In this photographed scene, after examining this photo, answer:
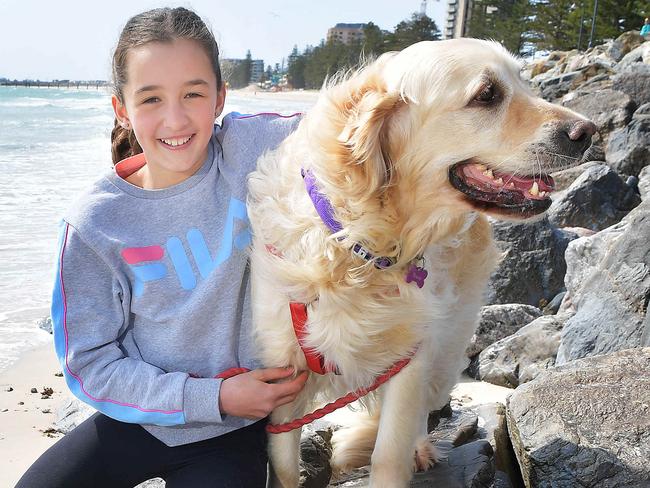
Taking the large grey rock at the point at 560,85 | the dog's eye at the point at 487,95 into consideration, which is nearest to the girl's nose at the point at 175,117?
the dog's eye at the point at 487,95

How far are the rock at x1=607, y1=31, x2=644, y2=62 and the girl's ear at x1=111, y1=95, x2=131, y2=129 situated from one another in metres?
24.5

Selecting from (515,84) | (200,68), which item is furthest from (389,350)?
(200,68)

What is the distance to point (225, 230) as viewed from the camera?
2518 millimetres

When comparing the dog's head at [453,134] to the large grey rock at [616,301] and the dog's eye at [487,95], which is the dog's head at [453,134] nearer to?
the dog's eye at [487,95]

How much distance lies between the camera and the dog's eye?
221 cm

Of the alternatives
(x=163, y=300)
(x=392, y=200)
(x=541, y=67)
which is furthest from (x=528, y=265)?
(x=541, y=67)

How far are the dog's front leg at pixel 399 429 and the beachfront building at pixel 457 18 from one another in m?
51.3

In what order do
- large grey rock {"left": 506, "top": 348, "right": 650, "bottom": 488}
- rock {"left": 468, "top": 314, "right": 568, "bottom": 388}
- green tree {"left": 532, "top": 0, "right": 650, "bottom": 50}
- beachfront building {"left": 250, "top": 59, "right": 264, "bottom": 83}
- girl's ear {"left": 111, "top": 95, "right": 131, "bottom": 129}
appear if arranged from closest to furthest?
large grey rock {"left": 506, "top": 348, "right": 650, "bottom": 488}, girl's ear {"left": 111, "top": 95, "right": 131, "bottom": 129}, rock {"left": 468, "top": 314, "right": 568, "bottom": 388}, green tree {"left": 532, "top": 0, "right": 650, "bottom": 50}, beachfront building {"left": 250, "top": 59, "right": 264, "bottom": 83}

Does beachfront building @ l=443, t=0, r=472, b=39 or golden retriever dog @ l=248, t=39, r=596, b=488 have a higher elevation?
beachfront building @ l=443, t=0, r=472, b=39

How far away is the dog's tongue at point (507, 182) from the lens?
217 cm

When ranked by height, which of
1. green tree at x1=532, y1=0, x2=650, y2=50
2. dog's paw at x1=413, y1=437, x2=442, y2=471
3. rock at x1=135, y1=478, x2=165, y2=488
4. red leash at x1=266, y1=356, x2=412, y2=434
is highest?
green tree at x1=532, y1=0, x2=650, y2=50

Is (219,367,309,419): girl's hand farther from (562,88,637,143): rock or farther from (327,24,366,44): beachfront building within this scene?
(327,24,366,44): beachfront building

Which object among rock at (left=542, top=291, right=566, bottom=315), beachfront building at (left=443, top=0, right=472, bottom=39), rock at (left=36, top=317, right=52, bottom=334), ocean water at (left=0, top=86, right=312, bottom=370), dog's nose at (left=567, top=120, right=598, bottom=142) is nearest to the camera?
dog's nose at (left=567, top=120, right=598, bottom=142)

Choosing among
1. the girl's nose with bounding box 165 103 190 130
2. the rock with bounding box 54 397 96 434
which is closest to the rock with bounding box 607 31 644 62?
the rock with bounding box 54 397 96 434
